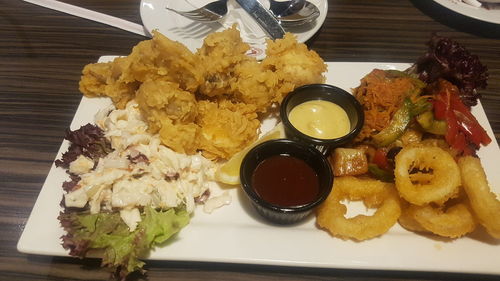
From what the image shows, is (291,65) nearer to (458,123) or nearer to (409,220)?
(458,123)

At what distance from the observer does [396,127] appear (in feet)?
10.1

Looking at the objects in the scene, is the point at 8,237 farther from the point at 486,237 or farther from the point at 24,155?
the point at 486,237

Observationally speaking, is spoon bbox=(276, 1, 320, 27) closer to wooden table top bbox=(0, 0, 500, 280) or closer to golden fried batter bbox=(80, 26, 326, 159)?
wooden table top bbox=(0, 0, 500, 280)

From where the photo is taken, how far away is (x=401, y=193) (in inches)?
104

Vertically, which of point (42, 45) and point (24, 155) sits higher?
point (42, 45)

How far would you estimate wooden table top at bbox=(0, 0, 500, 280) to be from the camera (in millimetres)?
2652

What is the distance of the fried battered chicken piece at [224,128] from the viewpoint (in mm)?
3072

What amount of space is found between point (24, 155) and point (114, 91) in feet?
3.21

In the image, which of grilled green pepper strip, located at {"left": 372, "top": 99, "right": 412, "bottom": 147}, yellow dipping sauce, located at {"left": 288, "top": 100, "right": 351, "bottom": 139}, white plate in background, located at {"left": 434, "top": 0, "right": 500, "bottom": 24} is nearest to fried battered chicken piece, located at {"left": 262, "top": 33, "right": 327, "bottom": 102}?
yellow dipping sauce, located at {"left": 288, "top": 100, "right": 351, "bottom": 139}

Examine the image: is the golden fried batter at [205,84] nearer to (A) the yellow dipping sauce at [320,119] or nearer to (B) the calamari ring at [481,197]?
(A) the yellow dipping sauce at [320,119]

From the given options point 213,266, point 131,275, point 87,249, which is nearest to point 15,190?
point 87,249

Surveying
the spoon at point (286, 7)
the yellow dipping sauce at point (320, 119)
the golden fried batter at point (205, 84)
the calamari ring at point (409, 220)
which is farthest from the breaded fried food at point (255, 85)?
the calamari ring at point (409, 220)

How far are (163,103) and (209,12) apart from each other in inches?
65.0

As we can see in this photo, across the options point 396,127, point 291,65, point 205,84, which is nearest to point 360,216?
point 396,127
